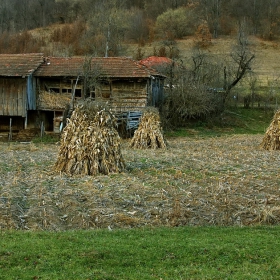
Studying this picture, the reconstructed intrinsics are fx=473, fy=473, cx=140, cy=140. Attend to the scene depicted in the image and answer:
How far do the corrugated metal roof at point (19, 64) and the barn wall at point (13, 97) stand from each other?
2.16 feet

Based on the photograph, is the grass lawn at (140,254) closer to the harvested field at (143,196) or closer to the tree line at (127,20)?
Answer: the harvested field at (143,196)

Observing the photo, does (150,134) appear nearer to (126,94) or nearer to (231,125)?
(126,94)

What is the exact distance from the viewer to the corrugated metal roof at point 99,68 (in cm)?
3169

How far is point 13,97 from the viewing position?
31281 millimetres

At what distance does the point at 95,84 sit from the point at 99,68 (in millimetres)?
1371

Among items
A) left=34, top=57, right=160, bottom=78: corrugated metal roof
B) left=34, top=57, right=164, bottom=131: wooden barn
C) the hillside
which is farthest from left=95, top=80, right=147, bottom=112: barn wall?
the hillside

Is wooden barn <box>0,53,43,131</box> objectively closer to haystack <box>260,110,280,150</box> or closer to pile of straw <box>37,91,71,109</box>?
pile of straw <box>37,91,71,109</box>

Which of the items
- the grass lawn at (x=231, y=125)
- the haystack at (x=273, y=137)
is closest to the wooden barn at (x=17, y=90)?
the grass lawn at (x=231, y=125)

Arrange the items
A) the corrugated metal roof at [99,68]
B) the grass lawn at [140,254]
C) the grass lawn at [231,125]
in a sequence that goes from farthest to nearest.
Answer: the grass lawn at [231,125]
the corrugated metal roof at [99,68]
the grass lawn at [140,254]

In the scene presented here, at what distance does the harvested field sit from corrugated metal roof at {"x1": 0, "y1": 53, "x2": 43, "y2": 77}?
15645mm

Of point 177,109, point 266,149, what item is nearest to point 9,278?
point 266,149

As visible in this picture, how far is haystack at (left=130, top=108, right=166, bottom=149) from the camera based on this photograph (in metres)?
22.0

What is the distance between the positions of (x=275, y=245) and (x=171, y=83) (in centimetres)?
2895

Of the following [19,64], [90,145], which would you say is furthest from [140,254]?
[19,64]
